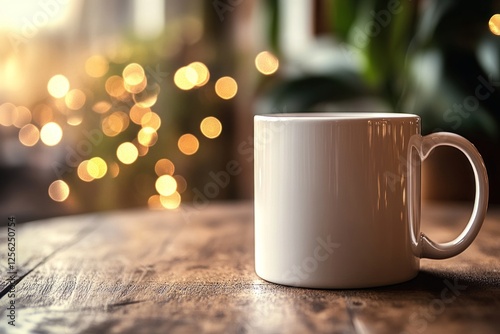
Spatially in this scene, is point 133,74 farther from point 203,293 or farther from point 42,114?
point 203,293

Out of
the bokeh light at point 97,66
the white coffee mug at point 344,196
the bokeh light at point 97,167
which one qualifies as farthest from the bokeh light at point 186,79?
the white coffee mug at point 344,196

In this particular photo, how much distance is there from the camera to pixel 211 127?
2.24 m

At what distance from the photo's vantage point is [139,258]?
29.0 inches

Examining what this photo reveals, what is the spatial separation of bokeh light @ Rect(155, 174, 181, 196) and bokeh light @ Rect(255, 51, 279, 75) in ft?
1.49

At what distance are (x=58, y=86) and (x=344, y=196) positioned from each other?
185cm

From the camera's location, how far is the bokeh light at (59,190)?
2.21 meters

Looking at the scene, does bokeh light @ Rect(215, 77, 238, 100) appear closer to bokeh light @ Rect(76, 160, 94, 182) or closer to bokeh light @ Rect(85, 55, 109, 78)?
bokeh light @ Rect(85, 55, 109, 78)

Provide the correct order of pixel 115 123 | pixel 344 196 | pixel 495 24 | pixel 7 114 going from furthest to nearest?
pixel 7 114 → pixel 115 123 → pixel 495 24 → pixel 344 196

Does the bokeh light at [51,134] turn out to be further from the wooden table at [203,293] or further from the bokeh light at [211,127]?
the wooden table at [203,293]

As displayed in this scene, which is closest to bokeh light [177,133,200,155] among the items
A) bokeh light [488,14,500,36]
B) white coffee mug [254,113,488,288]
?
bokeh light [488,14,500,36]

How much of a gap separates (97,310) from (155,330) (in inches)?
2.9

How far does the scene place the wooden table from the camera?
49cm

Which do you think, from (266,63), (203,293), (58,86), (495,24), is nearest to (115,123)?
(58,86)

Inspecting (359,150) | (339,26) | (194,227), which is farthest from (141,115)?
(359,150)
